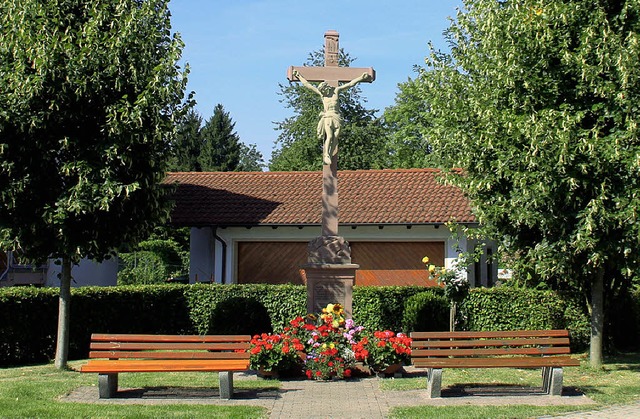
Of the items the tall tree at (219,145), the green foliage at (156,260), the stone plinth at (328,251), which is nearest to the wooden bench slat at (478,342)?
the stone plinth at (328,251)

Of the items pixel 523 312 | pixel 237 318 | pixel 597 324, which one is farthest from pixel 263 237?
pixel 597 324

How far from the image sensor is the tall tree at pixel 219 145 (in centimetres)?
5919

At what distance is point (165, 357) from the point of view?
10086 millimetres

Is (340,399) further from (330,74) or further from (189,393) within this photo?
(330,74)

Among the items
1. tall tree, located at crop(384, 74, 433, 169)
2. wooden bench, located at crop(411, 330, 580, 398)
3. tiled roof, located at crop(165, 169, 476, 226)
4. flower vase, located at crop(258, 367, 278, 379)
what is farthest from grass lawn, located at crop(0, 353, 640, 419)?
tall tree, located at crop(384, 74, 433, 169)

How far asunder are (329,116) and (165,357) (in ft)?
17.2

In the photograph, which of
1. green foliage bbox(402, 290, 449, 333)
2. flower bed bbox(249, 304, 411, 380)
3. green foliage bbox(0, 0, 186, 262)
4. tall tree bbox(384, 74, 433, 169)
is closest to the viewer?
flower bed bbox(249, 304, 411, 380)

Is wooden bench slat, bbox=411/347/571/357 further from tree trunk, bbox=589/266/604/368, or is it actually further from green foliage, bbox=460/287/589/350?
green foliage, bbox=460/287/589/350

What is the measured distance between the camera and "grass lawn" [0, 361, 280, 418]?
29.2 ft

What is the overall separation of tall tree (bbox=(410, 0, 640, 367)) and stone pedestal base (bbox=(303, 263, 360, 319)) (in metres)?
2.50

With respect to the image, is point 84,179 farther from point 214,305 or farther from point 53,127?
point 214,305

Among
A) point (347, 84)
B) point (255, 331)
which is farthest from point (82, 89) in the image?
point (255, 331)

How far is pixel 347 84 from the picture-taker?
13.4 m

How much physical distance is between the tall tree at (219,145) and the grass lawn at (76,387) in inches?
1817
